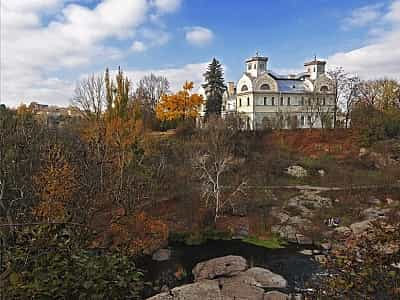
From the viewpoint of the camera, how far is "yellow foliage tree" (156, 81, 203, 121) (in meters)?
32.8

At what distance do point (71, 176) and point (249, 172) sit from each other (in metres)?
13.9

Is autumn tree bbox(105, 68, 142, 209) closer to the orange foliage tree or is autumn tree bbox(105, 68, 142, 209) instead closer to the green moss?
the orange foliage tree

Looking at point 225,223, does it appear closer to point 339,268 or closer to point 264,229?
point 264,229

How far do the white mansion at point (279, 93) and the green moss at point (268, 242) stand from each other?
54.7 feet

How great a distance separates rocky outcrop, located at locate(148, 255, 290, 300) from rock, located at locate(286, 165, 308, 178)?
11.2m

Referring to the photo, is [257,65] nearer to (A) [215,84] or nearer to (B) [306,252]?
(A) [215,84]

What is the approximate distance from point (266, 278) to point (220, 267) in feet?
6.47

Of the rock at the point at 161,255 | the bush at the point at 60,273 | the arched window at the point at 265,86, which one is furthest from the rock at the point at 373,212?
the bush at the point at 60,273

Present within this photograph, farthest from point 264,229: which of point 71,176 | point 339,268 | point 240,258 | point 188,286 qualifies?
point 339,268

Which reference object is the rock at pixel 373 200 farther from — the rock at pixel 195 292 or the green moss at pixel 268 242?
the rock at pixel 195 292

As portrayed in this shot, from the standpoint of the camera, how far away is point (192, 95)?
110 ft

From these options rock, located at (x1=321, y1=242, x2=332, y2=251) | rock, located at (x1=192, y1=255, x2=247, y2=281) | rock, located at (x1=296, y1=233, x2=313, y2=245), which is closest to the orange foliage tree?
rock, located at (x1=192, y1=255, x2=247, y2=281)

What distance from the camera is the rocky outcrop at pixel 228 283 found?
11992 mm

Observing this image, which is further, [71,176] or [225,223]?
[225,223]
